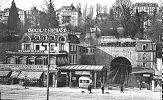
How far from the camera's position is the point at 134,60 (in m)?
67.0

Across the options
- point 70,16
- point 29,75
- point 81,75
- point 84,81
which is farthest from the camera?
point 70,16

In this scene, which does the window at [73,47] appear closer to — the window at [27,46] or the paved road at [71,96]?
the window at [27,46]

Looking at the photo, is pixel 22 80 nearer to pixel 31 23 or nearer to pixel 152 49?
pixel 152 49

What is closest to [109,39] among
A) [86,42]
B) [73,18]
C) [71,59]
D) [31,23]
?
[86,42]

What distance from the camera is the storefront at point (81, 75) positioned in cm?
5406

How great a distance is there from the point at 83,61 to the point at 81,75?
13.5m

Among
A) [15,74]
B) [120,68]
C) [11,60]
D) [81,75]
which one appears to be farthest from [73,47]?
[120,68]

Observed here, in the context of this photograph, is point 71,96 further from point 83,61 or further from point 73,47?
point 83,61

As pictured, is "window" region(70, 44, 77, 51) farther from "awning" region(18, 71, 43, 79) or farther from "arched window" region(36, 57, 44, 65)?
"awning" region(18, 71, 43, 79)

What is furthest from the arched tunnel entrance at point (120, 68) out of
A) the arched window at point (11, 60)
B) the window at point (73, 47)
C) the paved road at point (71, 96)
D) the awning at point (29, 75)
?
the arched window at point (11, 60)

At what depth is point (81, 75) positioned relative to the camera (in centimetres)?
5716

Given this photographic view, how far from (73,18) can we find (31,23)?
24074 mm

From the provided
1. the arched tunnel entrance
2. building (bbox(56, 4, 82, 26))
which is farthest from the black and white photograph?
building (bbox(56, 4, 82, 26))

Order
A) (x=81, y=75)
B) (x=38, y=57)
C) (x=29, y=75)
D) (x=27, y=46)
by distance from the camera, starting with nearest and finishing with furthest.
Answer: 1. (x=29, y=75)
2. (x=81, y=75)
3. (x=38, y=57)
4. (x=27, y=46)
